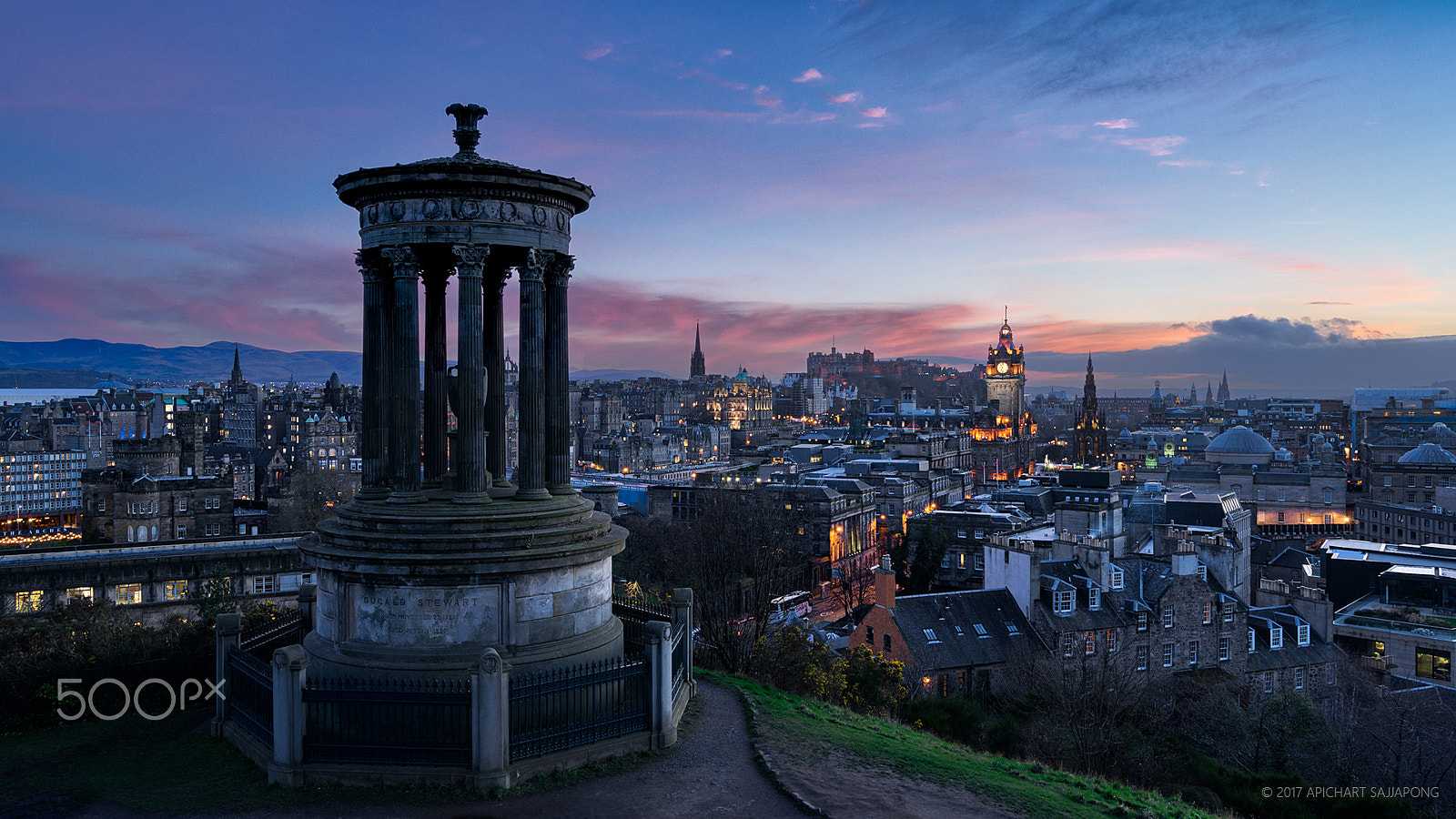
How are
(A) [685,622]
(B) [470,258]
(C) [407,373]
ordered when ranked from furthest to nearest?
(A) [685,622], (C) [407,373], (B) [470,258]

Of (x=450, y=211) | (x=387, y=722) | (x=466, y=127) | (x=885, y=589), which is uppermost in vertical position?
(x=466, y=127)

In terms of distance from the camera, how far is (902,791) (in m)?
14.8

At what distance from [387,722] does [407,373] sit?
651 centimetres

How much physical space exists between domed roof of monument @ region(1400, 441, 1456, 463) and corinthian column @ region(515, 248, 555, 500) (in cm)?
13428

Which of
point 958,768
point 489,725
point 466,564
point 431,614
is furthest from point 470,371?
point 958,768

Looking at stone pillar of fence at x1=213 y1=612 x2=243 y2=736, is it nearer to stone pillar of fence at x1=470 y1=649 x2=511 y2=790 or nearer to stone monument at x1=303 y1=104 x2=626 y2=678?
stone monument at x1=303 y1=104 x2=626 y2=678

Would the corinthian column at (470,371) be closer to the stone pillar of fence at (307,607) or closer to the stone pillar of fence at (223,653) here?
the stone pillar of fence at (223,653)

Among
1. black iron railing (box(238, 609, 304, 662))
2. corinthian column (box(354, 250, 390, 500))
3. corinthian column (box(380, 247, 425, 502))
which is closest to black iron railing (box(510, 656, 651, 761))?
corinthian column (box(380, 247, 425, 502))

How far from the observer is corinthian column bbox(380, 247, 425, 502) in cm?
1736

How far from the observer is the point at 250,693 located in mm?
15812

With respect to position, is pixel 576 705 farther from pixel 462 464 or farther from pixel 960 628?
pixel 960 628

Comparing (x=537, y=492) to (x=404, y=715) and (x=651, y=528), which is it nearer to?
(x=404, y=715)

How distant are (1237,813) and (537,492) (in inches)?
798

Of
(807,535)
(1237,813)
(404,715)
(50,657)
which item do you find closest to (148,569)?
(50,657)
